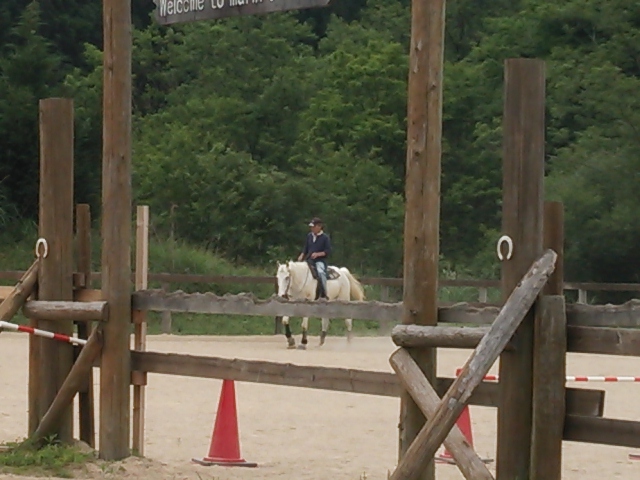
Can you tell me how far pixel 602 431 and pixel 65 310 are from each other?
3.74 meters

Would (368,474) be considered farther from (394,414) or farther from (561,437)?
(394,414)

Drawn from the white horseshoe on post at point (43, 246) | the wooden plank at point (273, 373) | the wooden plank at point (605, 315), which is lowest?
the wooden plank at point (273, 373)

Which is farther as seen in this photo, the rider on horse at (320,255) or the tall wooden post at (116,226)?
the rider on horse at (320,255)

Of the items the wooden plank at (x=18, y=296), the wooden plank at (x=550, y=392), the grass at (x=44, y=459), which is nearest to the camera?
the wooden plank at (x=550, y=392)

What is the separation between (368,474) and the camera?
360 inches

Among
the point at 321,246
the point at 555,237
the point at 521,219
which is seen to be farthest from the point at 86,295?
the point at 321,246

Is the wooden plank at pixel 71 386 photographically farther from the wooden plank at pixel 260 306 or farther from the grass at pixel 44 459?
the wooden plank at pixel 260 306

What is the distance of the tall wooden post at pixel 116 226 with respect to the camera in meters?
8.76

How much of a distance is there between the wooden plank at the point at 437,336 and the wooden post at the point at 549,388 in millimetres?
220

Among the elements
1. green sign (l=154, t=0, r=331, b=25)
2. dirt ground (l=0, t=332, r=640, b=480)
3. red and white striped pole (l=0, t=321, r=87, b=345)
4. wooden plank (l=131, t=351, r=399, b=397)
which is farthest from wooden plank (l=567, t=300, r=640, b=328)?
red and white striped pole (l=0, t=321, r=87, b=345)

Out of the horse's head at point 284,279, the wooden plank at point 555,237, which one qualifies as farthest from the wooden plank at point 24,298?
the horse's head at point 284,279

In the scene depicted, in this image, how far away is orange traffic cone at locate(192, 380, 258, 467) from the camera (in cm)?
952

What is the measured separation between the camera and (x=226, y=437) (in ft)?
31.4

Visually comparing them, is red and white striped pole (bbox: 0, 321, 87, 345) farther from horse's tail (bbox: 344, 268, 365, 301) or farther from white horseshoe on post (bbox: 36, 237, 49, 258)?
horse's tail (bbox: 344, 268, 365, 301)
